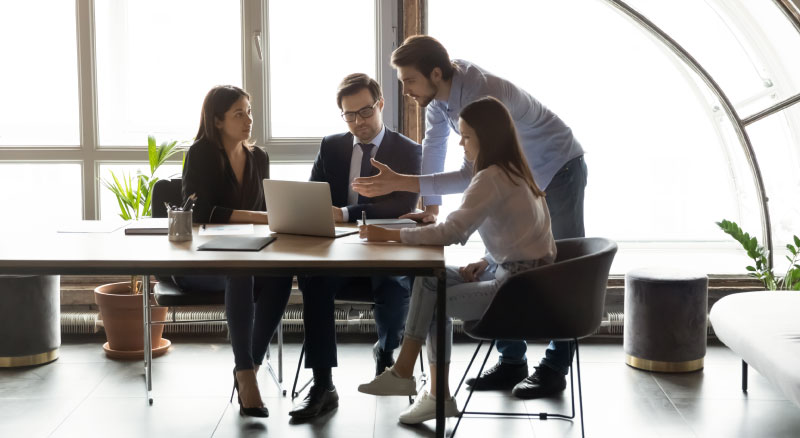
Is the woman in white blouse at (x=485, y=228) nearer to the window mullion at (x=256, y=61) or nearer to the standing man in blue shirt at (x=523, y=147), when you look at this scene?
the standing man in blue shirt at (x=523, y=147)

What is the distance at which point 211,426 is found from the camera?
3.27m

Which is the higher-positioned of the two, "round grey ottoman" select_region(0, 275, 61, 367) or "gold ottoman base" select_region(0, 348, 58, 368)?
"round grey ottoman" select_region(0, 275, 61, 367)

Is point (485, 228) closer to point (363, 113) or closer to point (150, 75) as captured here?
point (363, 113)

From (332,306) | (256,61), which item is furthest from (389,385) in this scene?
(256,61)

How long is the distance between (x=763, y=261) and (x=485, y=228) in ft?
6.64

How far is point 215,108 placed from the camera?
3.62m

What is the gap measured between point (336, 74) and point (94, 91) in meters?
1.29

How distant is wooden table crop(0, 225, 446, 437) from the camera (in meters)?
2.60

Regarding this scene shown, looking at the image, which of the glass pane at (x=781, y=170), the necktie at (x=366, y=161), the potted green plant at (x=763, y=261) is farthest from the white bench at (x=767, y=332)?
the necktie at (x=366, y=161)

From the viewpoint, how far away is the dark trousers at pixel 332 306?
130 inches

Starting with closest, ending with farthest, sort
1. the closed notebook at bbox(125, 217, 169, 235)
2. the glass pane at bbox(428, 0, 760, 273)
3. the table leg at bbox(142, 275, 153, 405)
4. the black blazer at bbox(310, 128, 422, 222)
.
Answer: the closed notebook at bbox(125, 217, 169, 235), the table leg at bbox(142, 275, 153, 405), the black blazer at bbox(310, 128, 422, 222), the glass pane at bbox(428, 0, 760, 273)

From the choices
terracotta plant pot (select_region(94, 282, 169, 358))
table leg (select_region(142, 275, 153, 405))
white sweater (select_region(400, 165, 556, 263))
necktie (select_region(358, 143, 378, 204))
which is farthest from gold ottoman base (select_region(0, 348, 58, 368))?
white sweater (select_region(400, 165, 556, 263))

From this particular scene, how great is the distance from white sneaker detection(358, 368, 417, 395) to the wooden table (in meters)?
0.34

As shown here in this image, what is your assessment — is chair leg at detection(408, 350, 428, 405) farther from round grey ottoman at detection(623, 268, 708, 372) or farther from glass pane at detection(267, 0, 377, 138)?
glass pane at detection(267, 0, 377, 138)
